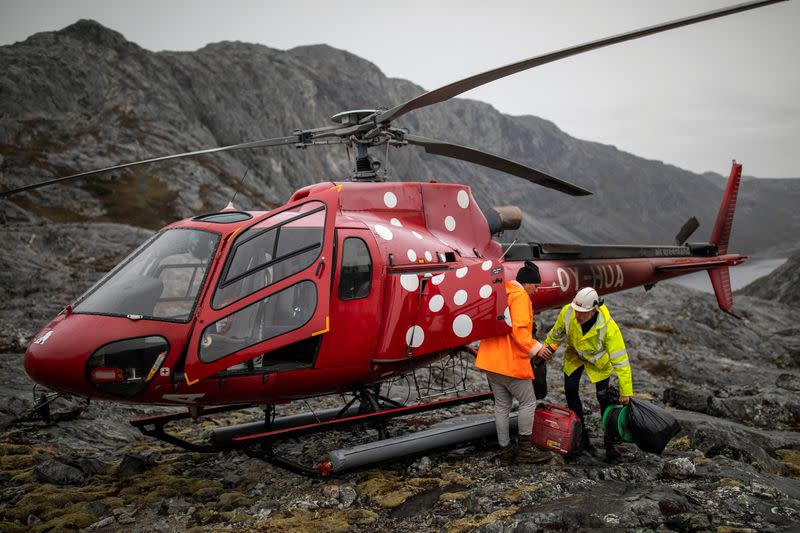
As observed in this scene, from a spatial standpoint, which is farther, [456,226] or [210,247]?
[456,226]

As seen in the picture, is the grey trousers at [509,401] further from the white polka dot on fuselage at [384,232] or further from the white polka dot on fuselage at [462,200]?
the white polka dot on fuselage at [462,200]

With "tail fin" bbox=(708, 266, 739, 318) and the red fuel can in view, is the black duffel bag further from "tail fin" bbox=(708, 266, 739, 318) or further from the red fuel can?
"tail fin" bbox=(708, 266, 739, 318)

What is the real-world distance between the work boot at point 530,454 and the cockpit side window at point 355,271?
2.44 metres

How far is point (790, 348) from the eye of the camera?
58.4ft

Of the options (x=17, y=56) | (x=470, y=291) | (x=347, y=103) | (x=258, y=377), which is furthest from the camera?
(x=347, y=103)

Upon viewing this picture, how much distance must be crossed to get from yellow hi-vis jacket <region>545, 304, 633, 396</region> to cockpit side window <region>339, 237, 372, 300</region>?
220 cm

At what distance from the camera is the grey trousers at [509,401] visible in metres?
6.26

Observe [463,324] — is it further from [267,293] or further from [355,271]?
[267,293]

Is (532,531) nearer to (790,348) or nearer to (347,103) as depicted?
(790,348)

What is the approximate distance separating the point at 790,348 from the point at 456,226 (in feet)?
52.1

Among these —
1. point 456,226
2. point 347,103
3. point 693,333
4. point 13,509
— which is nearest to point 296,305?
point 456,226

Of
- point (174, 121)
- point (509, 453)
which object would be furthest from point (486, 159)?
point (174, 121)

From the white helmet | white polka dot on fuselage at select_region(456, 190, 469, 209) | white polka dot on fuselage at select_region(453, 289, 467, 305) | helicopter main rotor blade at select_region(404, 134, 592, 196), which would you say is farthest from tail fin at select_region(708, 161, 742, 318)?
white polka dot on fuselage at select_region(453, 289, 467, 305)

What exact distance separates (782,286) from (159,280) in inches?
1480
